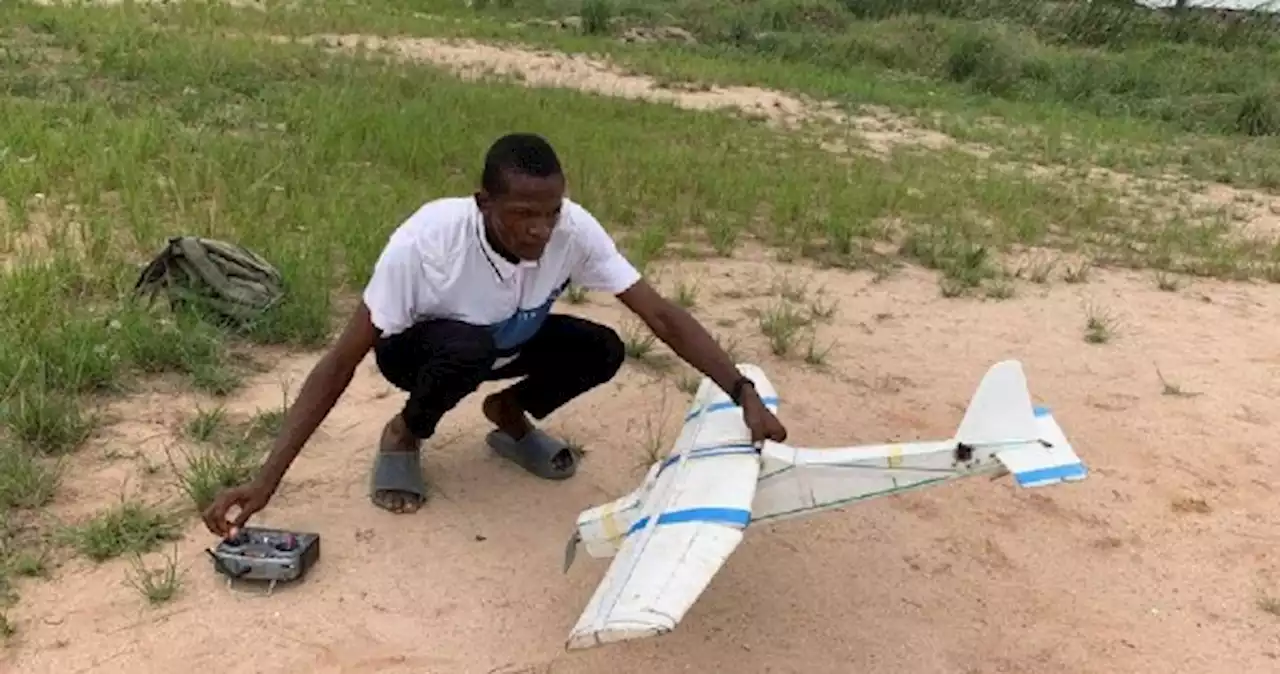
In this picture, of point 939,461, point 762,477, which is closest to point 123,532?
point 762,477

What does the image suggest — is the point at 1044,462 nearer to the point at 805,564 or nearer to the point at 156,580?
the point at 805,564

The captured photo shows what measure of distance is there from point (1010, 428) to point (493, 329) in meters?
1.29

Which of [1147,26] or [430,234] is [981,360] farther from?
[1147,26]

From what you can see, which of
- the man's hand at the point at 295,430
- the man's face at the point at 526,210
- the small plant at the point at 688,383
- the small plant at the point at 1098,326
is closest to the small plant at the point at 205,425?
the man's hand at the point at 295,430

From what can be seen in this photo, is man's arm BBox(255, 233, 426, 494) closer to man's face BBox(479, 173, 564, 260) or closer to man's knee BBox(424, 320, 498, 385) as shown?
man's knee BBox(424, 320, 498, 385)

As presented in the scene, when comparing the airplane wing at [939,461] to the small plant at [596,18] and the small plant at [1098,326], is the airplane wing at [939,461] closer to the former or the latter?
the small plant at [1098,326]

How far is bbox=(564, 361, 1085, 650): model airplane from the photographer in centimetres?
232

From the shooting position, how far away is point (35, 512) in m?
2.89

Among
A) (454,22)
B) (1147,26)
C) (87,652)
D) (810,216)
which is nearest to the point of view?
(87,652)

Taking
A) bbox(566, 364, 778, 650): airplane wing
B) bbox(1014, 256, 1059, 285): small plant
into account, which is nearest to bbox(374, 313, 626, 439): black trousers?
bbox(566, 364, 778, 650): airplane wing

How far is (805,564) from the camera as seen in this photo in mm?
3076

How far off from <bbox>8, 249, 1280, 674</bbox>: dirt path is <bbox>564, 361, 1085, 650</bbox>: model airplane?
1.01 ft

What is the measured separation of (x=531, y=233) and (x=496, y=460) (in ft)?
3.37

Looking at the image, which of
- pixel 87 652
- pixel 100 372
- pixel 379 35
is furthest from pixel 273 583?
pixel 379 35
